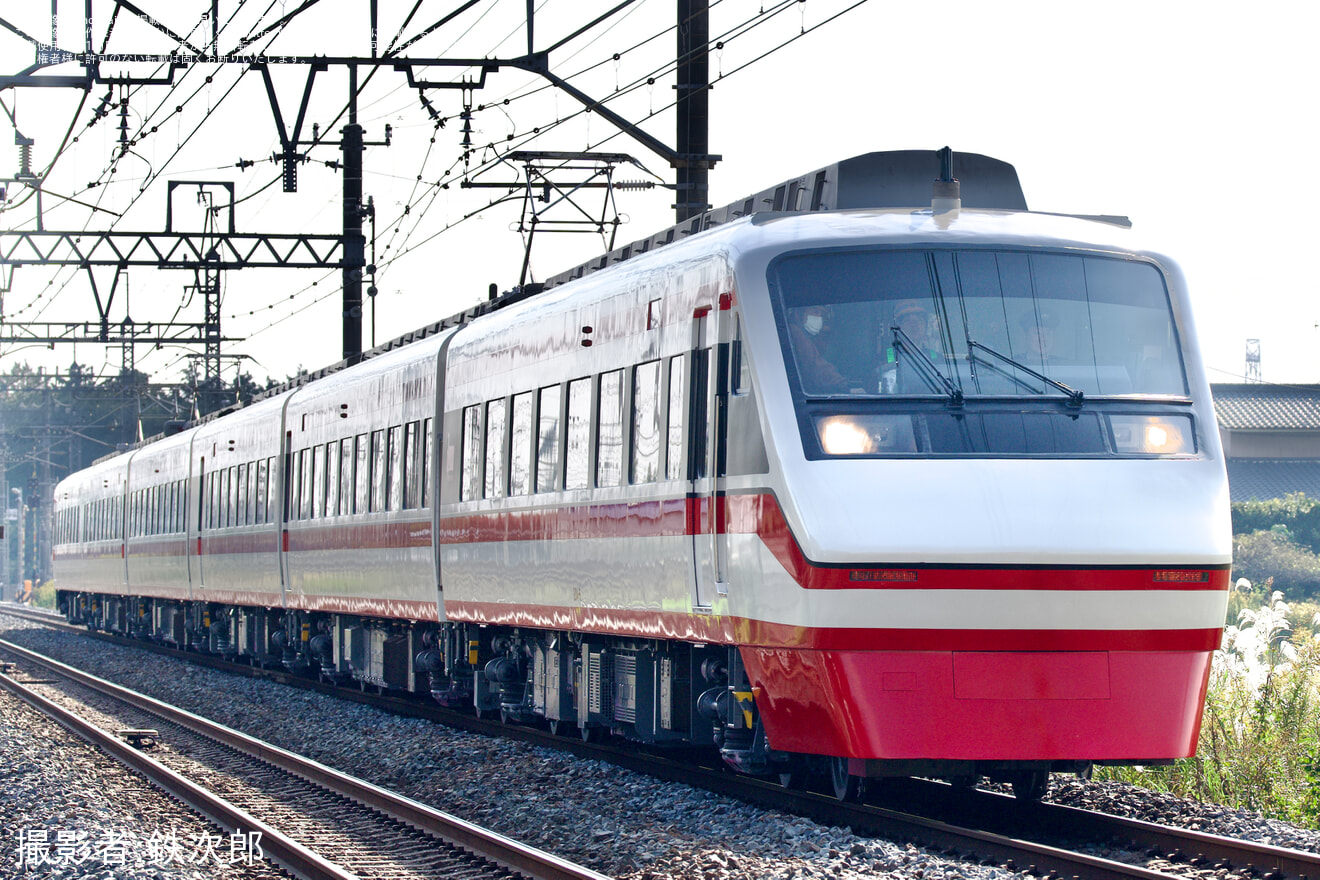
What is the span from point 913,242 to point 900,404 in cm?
102

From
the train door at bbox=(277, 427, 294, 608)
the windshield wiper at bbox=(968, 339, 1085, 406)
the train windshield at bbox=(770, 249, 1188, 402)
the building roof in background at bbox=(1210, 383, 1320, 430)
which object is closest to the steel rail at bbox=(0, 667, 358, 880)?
the train windshield at bbox=(770, 249, 1188, 402)

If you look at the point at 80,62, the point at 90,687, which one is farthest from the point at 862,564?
the point at 90,687

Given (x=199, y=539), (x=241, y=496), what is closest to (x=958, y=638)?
(x=241, y=496)

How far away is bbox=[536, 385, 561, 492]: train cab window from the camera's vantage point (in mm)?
14069

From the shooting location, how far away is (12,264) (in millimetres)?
34656

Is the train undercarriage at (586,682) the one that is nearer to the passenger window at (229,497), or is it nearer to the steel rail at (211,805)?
the passenger window at (229,497)

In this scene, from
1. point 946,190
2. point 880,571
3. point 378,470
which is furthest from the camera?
point 378,470

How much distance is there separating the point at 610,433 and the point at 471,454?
3.80m

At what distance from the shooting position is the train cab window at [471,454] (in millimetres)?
16203

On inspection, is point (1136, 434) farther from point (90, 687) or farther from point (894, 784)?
point (90, 687)

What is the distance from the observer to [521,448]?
49.1ft

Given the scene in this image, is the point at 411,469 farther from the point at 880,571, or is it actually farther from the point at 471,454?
the point at 880,571

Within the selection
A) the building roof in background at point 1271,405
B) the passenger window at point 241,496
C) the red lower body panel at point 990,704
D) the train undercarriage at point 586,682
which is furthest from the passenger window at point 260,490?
the building roof in background at point 1271,405

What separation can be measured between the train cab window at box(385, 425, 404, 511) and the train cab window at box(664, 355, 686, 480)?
7525 millimetres
